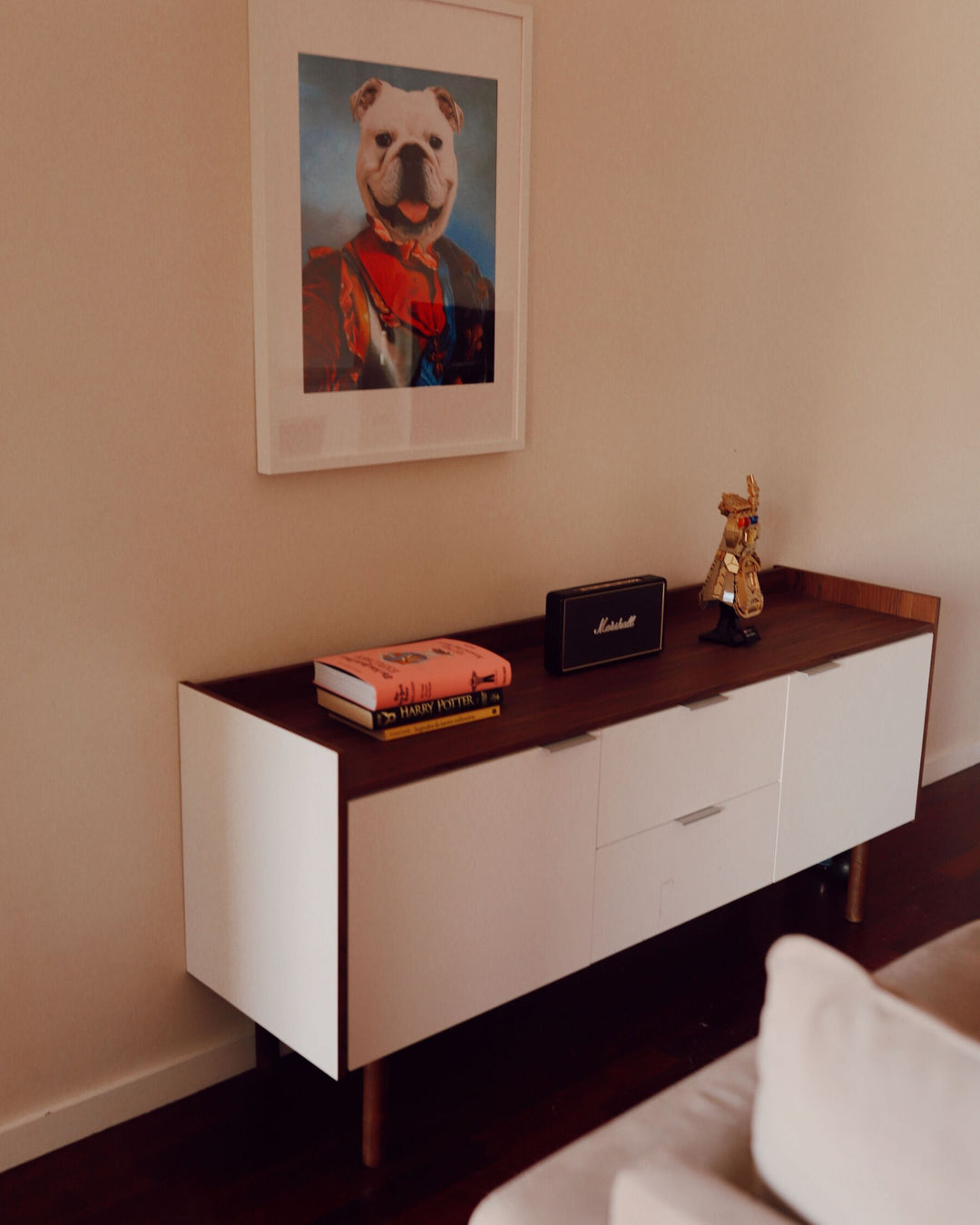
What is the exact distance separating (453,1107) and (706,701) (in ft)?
2.73

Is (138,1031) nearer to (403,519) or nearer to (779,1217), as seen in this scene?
(403,519)

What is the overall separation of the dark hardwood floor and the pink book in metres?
0.72

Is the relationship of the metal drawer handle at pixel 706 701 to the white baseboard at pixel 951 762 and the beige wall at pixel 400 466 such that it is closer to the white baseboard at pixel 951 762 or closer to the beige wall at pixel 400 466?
the beige wall at pixel 400 466

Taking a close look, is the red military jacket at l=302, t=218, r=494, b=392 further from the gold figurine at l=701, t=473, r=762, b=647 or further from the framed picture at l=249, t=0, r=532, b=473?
the gold figurine at l=701, t=473, r=762, b=647

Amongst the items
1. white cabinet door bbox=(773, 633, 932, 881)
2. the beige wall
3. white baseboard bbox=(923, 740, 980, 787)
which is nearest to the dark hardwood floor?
the beige wall

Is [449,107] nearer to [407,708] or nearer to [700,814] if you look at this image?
[407,708]

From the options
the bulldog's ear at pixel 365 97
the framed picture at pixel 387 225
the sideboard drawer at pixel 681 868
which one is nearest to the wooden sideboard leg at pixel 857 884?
the sideboard drawer at pixel 681 868

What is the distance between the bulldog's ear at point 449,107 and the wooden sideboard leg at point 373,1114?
1562 millimetres

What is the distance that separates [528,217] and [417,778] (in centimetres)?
110

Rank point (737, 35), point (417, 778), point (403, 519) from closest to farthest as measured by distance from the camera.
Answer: point (417, 778), point (403, 519), point (737, 35)

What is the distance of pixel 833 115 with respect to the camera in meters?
2.96

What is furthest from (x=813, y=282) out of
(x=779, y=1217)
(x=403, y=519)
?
(x=779, y=1217)

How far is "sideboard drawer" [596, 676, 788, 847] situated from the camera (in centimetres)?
219

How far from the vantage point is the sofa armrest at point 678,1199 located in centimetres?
101
